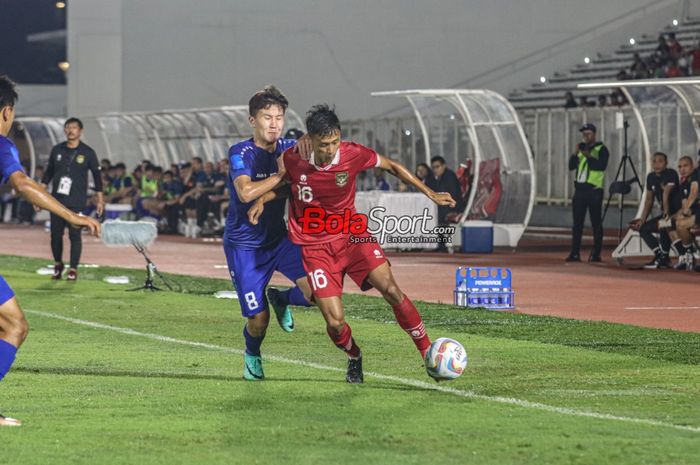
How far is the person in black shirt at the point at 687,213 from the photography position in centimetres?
2296

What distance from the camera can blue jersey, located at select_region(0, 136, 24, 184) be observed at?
8570 mm

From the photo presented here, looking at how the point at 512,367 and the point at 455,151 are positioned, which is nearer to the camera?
the point at 512,367

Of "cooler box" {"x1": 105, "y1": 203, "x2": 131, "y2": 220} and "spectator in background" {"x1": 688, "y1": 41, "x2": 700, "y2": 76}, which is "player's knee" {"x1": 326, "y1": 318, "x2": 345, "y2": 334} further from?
"spectator in background" {"x1": 688, "y1": 41, "x2": 700, "y2": 76}

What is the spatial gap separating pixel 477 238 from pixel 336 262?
1921 centimetres

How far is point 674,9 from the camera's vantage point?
1900 inches

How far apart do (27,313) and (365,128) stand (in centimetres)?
2376

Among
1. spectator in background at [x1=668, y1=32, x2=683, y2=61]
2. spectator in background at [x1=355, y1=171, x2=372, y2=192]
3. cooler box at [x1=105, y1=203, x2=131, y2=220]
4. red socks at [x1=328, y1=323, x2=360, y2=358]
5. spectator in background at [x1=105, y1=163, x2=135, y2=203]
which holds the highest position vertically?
spectator in background at [x1=668, y1=32, x2=683, y2=61]

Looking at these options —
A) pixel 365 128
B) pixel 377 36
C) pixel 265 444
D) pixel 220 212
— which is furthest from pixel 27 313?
pixel 377 36

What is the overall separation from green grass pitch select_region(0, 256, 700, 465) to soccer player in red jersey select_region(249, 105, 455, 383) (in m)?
0.61

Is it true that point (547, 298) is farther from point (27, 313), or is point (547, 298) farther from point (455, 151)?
point (455, 151)

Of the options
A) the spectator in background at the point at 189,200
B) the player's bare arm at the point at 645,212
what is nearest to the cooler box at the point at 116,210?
the spectator in background at the point at 189,200

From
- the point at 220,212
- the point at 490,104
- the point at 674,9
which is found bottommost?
the point at 220,212

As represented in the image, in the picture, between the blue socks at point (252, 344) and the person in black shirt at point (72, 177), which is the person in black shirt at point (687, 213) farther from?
the blue socks at point (252, 344)

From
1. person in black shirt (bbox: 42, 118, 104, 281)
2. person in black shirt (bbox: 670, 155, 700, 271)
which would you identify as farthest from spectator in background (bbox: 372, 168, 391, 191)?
person in black shirt (bbox: 42, 118, 104, 281)
